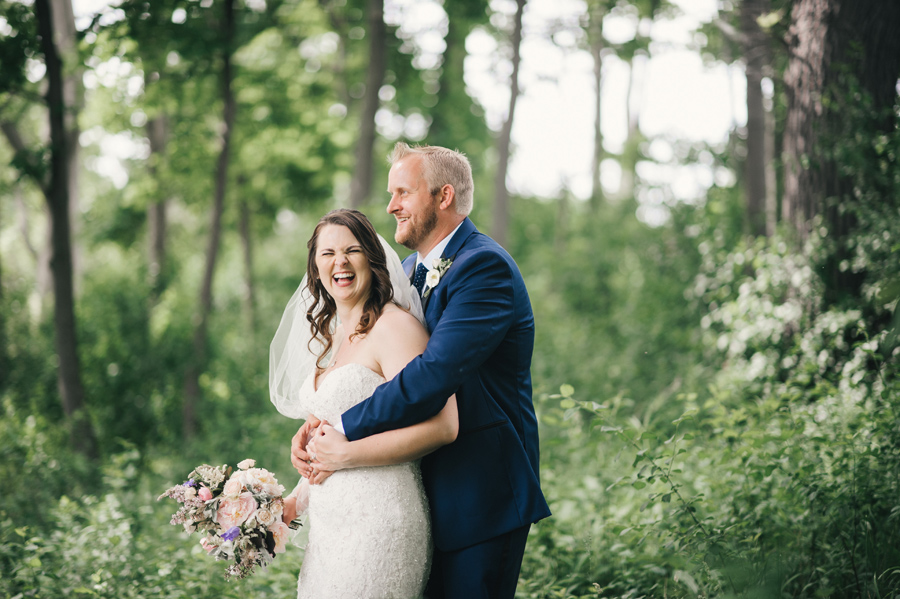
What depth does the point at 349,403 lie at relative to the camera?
2865 mm

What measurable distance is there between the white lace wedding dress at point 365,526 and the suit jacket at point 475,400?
12cm

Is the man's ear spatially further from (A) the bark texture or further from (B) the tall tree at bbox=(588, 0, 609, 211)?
(B) the tall tree at bbox=(588, 0, 609, 211)

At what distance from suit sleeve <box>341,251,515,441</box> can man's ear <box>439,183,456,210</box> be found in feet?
1.16

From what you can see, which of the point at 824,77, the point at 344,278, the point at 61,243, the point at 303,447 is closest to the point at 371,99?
the point at 61,243

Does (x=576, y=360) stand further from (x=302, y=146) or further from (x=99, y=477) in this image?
(x=302, y=146)

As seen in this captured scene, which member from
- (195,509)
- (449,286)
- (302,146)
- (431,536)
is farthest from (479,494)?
(302,146)

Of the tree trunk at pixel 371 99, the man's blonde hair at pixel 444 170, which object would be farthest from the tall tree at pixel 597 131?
the man's blonde hair at pixel 444 170

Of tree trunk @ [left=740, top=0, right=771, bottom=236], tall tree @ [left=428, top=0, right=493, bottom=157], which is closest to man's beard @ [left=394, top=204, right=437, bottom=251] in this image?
tree trunk @ [left=740, top=0, right=771, bottom=236]

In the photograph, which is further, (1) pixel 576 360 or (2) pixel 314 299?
(1) pixel 576 360

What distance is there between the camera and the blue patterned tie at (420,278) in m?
3.27

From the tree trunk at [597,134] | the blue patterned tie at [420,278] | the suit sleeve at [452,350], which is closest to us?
the suit sleeve at [452,350]

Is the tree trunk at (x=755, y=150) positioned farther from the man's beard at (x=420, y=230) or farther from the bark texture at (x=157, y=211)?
the bark texture at (x=157, y=211)

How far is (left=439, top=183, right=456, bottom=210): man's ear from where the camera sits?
313cm

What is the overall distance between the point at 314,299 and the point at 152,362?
9.10m
